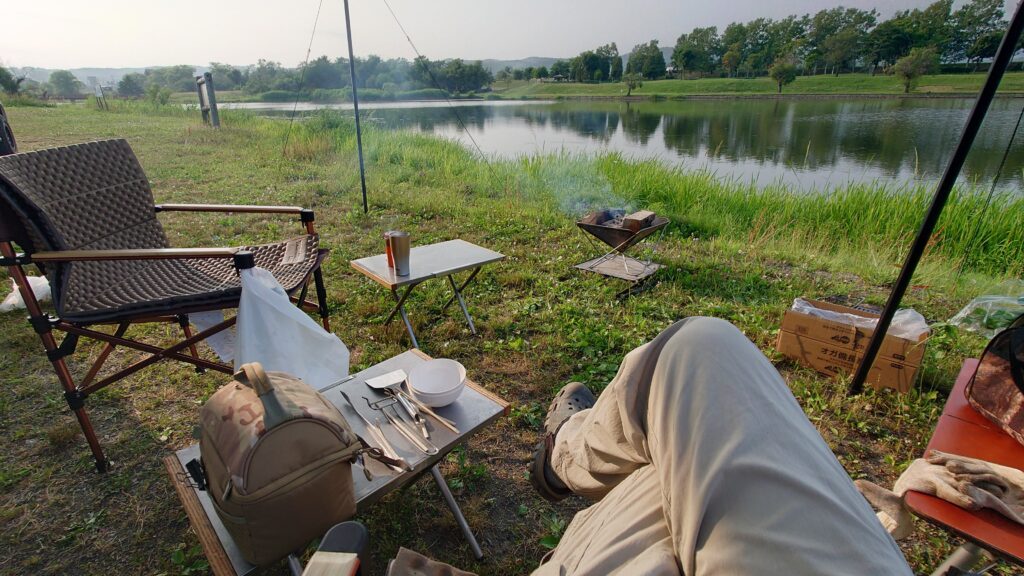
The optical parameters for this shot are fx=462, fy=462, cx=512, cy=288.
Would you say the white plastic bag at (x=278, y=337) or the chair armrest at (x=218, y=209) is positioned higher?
the chair armrest at (x=218, y=209)

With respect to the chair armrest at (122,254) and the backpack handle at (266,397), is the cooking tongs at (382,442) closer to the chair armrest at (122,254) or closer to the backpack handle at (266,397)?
the backpack handle at (266,397)

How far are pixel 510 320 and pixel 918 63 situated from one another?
29.1 metres

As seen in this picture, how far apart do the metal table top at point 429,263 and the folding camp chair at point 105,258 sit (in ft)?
0.98

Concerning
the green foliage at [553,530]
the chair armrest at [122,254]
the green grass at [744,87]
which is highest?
the green grass at [744,87]

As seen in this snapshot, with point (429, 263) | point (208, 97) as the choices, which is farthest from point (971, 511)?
point (208, 97)

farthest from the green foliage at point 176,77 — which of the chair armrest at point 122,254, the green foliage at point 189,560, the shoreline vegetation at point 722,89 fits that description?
the green foliage at point 189,560

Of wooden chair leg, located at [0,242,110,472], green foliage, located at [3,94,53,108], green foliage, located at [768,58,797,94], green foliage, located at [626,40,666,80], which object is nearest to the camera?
wooden chair leg, located at [0,242,110,472]

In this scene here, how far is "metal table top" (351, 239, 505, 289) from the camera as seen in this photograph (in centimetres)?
245

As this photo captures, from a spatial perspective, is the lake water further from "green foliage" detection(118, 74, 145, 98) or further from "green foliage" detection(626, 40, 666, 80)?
"green foliage" detection(626, 40, 666, 80)

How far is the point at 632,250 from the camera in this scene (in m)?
4.21

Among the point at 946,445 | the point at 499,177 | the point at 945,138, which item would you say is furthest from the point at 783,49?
the point at 946,445

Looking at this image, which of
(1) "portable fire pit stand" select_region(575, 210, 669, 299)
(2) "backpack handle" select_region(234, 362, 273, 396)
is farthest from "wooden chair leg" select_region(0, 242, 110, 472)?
(1) "portable fire pit stand" select_region(575, 210, 669, 299)

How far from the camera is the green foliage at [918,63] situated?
2142 centimetres

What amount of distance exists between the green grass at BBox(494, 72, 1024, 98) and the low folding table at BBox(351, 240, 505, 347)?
28.4 meters
